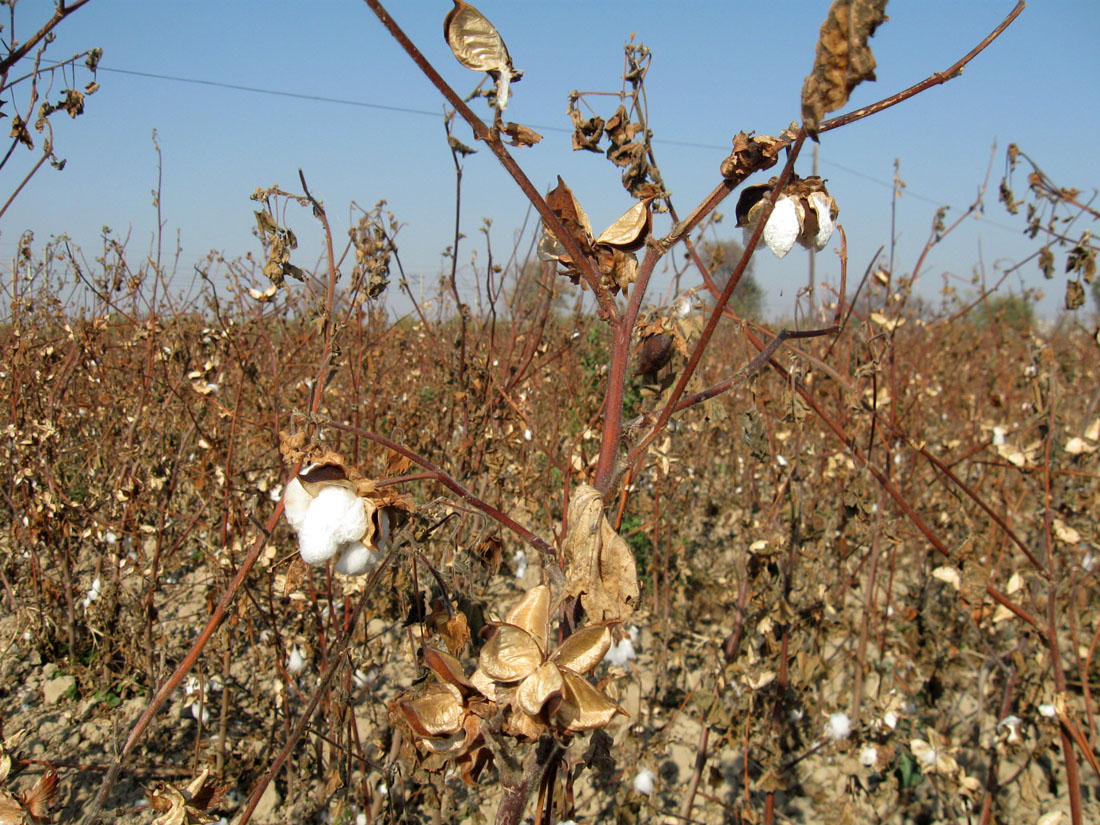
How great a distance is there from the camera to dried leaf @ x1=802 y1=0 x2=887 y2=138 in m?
0.45

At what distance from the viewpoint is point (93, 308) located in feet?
9.96

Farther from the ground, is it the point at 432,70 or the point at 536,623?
the point at 432,70

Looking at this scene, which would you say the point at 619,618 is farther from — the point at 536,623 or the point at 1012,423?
the point at 1012,423

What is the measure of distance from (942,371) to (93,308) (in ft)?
20.9

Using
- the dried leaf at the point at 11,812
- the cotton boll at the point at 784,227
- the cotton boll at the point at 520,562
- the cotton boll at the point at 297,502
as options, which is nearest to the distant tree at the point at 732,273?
the cotton boll at the point at 784,227

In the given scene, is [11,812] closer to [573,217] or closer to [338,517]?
[338,517]

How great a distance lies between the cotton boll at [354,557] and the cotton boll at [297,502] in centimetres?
5

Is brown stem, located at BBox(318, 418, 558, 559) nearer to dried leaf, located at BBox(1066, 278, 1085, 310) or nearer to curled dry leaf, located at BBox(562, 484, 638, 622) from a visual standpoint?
curled dry leaf, located at BBox(562, 484, 638, 622)

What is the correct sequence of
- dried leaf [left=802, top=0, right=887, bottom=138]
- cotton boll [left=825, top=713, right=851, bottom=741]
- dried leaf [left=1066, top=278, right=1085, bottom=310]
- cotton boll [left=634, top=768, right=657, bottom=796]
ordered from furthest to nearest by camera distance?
cotton boll [left=825, top=713, right=851, bottom=741] < cotton boll [left=634, top=768, right=657, bottom=796] < dried leaf [left=1066, top=278, right=1085, bottom=310] < dried leaf [left=802, top=0, right=887, bottom=138]

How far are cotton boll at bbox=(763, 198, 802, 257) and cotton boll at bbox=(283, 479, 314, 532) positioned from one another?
0.49 meters

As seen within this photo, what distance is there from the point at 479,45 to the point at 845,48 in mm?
295

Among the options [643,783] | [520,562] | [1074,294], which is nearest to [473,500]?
[643,783]

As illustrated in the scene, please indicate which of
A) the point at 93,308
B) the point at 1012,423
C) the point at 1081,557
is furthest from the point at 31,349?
the point at 1012,423

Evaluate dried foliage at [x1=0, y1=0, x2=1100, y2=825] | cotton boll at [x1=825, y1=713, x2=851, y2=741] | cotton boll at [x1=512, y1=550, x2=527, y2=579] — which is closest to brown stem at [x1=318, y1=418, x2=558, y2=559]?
dried foliage at [x1=0, y1=0, x2=1100, y2=825]
